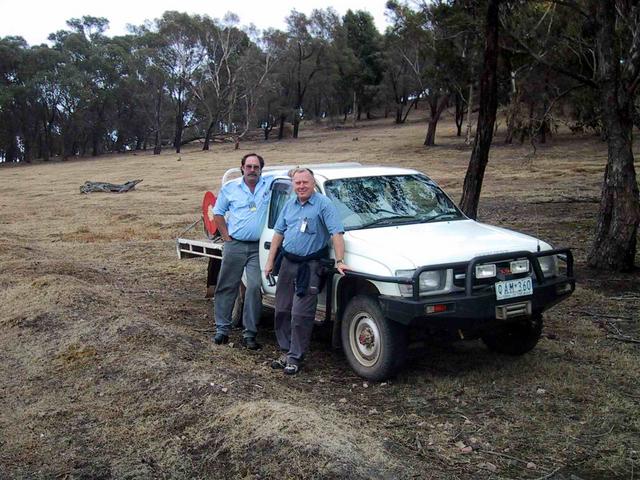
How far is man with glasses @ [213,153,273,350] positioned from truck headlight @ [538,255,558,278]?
8.43 ft

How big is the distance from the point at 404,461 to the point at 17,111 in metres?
63.8

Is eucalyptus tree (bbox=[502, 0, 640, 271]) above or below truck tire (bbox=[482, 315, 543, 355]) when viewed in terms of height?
above

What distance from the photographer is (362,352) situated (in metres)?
5.81

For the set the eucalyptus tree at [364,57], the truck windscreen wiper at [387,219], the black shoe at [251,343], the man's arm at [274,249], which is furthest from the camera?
the eucalyptus tree at [364,57]

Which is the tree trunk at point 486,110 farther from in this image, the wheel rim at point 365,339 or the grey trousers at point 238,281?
the wheel rim at point 365,339

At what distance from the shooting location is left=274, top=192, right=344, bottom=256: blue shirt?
5.83 metres

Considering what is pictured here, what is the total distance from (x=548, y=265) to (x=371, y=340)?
63.5 inches

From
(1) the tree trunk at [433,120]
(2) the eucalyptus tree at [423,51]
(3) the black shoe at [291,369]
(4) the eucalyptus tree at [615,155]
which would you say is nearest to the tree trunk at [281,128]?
(2) the eucalyptus tree at [423,51]

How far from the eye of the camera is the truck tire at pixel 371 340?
18.0 feet

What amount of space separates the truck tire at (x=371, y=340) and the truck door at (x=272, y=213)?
1303 millimetres

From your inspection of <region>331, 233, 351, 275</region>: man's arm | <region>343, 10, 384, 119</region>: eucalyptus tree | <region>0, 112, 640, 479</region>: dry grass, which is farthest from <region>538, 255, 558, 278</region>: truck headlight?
<region>343, 10, 384, 119</region>: eucalyptus tree

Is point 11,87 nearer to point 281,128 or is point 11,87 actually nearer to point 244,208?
point 281,128

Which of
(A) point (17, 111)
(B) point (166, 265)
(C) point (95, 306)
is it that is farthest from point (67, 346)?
(A) point (17, 111)

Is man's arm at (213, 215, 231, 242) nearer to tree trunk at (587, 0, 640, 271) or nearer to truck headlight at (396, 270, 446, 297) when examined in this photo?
truck headlight at (396, 270, 446, 297)
